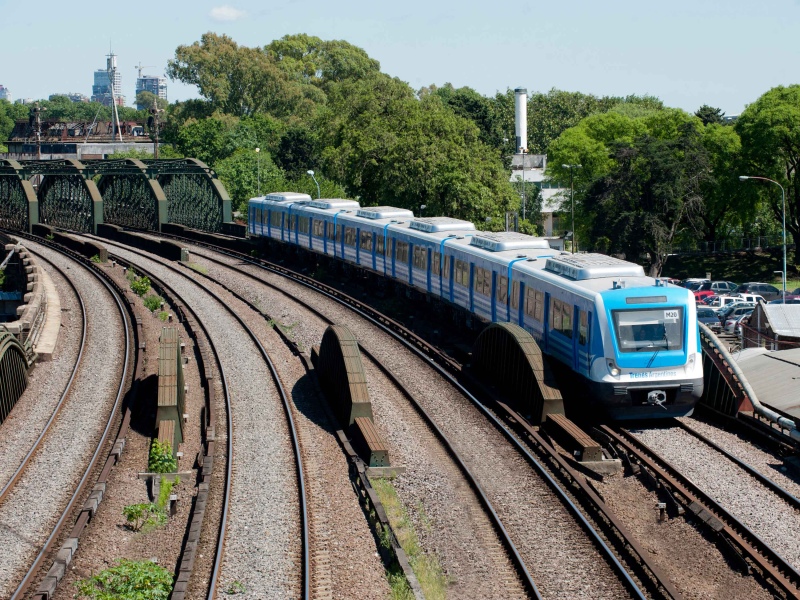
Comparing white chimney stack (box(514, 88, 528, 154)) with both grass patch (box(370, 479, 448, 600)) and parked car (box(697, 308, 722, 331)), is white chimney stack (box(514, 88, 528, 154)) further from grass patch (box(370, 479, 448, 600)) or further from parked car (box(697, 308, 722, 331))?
grass patch (box(370, 479, 448, 600))

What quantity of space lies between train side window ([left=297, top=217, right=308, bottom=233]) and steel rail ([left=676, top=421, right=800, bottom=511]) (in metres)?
29.0

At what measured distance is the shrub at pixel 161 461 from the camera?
19547 millimetres

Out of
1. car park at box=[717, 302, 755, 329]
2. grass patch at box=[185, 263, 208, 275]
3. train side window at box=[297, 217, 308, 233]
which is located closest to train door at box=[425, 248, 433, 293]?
car park at box=[717, 302, 755, 329]

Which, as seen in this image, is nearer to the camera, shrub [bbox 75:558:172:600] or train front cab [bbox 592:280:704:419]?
shrub [bbox 75:558:172:600]

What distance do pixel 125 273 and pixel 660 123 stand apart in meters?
40.2

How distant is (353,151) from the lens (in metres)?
67.6

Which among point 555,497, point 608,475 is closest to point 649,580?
point 555,497

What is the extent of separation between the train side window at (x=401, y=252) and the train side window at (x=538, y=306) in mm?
11935

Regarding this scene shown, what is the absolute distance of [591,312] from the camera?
21125 mm

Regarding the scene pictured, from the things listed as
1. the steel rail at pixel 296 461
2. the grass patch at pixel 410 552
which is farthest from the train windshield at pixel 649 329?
the steel rail at pixel 296 461

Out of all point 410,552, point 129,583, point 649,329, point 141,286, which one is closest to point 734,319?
point 649,329

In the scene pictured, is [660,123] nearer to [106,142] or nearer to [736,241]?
[736,241]

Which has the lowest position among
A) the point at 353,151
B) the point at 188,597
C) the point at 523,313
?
the point at 188,597

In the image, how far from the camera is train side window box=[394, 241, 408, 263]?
36.3m
